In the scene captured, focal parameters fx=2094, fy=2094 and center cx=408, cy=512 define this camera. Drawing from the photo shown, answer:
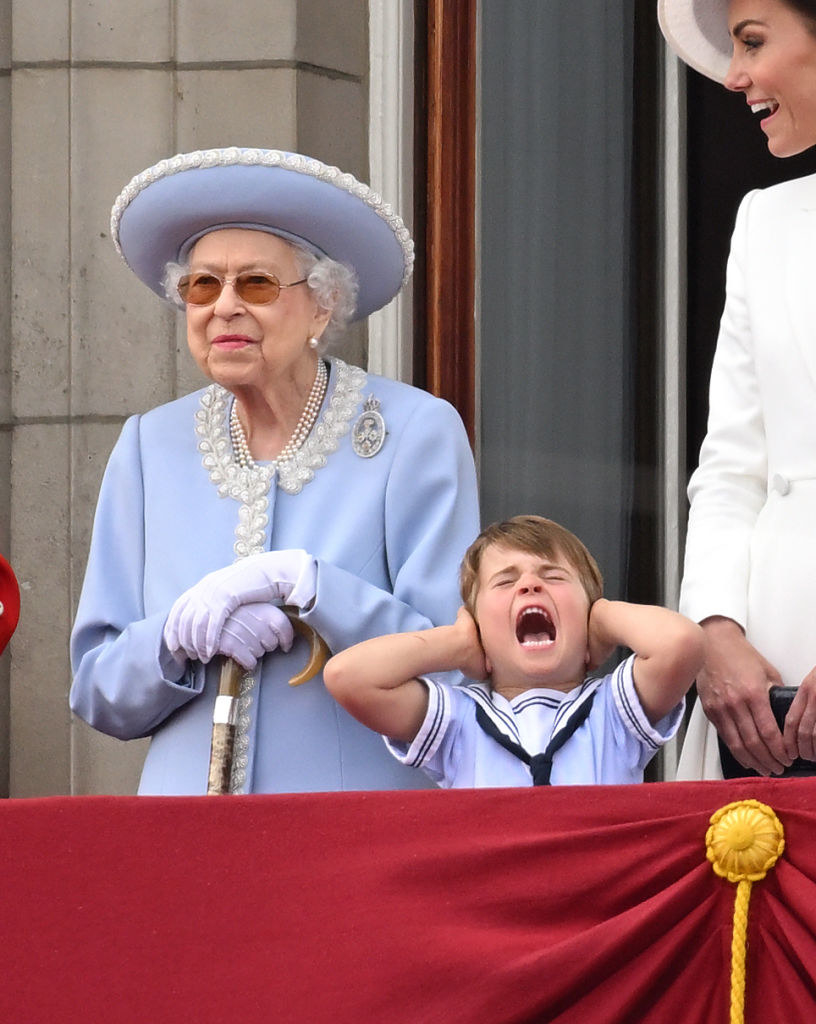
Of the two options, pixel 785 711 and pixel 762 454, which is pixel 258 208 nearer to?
pixel 762 454

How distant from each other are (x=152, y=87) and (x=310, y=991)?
275 cm

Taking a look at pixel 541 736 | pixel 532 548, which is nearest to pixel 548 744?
pixel 541 736

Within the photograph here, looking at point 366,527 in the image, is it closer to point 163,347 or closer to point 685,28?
point 685,28

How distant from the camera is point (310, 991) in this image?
7.40 feet

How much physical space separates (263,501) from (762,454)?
2.58 feet

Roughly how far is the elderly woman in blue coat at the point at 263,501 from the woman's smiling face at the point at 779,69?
26.6 inches

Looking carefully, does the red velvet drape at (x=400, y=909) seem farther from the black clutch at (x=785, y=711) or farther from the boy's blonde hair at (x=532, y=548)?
the boy's blonde hair at (x=532, y=548)

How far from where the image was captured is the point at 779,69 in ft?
9.92

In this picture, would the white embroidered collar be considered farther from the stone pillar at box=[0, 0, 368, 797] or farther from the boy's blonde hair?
the stone pillar at box=[0, 0, 368, 797]

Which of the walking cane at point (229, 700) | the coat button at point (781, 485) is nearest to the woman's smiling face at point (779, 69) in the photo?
the coat button at point (781, 485)

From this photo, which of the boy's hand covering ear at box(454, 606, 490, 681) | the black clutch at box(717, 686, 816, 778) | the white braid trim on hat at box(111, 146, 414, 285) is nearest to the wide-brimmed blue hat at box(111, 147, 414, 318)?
the white braid trim on hat at box(111, 146, 414, 285)

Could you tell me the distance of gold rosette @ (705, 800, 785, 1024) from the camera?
7.29 ft

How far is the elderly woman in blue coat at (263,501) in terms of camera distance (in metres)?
3.14

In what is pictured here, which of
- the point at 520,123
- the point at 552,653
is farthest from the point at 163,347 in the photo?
the point at 552,653
